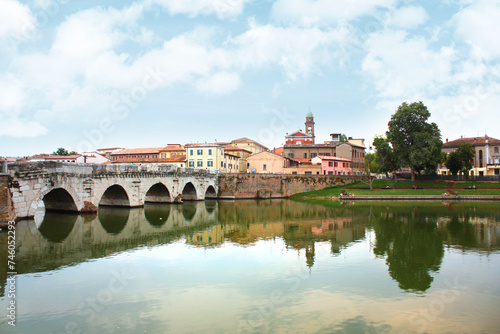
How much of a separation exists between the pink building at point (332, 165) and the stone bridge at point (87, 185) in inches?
1214

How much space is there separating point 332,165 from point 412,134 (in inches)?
700

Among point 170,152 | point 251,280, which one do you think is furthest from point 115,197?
point 170,152

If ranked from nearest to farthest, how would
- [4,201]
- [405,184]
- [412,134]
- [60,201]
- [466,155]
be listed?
[4,201] < [60,201] < [412,134] < [405,184] < [466,155]

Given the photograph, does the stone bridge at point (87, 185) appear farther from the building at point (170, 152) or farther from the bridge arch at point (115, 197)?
the building at point (170, 152)

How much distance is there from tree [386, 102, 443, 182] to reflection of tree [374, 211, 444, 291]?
30.1 m

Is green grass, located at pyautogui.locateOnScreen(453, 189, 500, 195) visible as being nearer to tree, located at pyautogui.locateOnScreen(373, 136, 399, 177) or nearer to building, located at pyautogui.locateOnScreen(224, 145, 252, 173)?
tree, located at pyautogui.locateOnScreen(373, 136, 399, 177)

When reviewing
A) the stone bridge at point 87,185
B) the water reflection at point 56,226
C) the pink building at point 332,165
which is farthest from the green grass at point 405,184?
the water reflection at point 56,226

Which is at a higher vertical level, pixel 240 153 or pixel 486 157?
pixel 240 153

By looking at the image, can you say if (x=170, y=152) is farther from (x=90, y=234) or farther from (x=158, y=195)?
(x=90, y=234)

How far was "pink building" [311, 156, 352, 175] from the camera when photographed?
76.0 m

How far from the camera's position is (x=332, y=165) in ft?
252

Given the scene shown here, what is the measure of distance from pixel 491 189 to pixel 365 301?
59448 mm

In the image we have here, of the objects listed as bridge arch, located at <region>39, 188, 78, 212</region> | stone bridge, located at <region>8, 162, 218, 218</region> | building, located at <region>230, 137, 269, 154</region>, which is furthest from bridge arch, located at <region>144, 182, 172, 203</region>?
building, located at <region>230, 137, 269, 154</region>

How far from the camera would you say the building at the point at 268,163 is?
74.8 m
